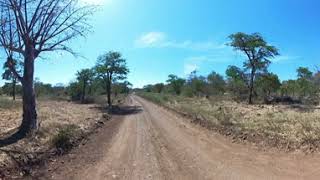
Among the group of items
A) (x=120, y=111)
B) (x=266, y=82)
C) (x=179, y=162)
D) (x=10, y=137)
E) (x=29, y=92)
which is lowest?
(x=179, y=162)

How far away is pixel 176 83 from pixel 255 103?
69.3m

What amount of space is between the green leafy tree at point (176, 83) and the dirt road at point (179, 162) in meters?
100

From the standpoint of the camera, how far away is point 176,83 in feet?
396

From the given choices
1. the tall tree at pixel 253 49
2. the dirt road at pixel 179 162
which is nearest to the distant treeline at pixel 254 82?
the tall tree at pixel 253 49

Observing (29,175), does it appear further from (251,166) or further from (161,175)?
(251,166)

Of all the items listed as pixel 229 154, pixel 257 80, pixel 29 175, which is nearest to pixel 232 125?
pixel 229 154

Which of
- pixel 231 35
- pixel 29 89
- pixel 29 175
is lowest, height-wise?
pixel 29 175

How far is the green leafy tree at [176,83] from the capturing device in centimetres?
11704

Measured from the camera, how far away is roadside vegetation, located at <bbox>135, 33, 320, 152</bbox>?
15938mm

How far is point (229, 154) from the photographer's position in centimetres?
1283

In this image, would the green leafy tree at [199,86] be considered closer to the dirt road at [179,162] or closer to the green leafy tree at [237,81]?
the green leafy tree at [237,81]

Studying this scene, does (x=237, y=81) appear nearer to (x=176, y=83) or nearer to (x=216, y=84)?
(x=216, y=84)

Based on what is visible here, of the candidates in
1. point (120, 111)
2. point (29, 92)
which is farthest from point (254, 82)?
point (29, 92)

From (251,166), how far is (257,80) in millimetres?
49307
